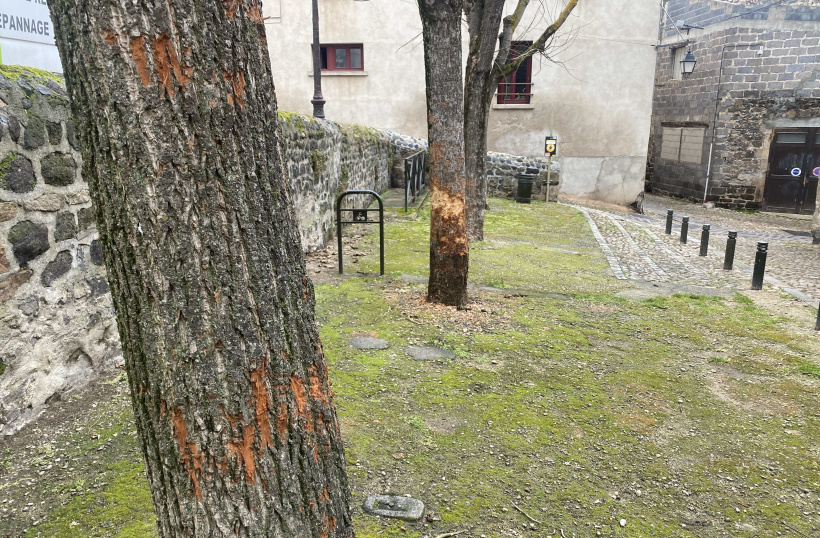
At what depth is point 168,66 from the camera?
4.49 ft

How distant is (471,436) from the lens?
11.1ft

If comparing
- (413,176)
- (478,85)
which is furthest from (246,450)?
(413,176)

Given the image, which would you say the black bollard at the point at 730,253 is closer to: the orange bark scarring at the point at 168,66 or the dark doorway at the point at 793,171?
the orange bark scarring at the point at 168,66

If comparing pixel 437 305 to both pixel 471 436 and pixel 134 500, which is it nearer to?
pixel 471 436

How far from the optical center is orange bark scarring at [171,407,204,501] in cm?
151

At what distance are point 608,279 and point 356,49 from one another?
13.0m

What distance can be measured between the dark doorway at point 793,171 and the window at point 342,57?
41.7 ft

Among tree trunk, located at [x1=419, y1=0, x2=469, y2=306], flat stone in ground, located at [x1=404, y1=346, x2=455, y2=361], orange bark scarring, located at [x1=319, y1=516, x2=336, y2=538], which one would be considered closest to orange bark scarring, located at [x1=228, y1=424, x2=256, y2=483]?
orange bark scarring, located at [x1=319, y1=516, x2=336, y2=538]

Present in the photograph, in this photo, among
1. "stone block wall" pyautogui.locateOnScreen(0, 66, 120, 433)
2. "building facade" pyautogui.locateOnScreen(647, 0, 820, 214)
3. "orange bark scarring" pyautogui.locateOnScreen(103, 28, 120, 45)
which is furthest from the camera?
"building facade" pyautogui.locateOnScreen(647, 0, 820, 214)

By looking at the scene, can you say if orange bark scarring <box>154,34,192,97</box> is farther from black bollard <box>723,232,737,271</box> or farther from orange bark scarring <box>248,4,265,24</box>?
black bollard <box>723,232,737,271</box>

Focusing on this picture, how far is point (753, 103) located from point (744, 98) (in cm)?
30

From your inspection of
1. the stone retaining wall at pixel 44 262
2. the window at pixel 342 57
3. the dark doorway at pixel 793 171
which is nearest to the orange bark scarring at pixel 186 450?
the stone retaining wall at pixel 44 262

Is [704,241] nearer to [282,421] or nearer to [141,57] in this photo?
[282,421]

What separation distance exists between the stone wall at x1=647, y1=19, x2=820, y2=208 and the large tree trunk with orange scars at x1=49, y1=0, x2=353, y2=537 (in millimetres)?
19675
